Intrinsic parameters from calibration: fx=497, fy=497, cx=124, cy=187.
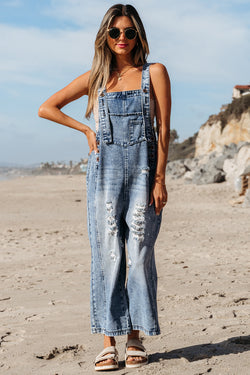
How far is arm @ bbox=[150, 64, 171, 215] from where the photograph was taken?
280 cm

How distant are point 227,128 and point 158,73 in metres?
30.7

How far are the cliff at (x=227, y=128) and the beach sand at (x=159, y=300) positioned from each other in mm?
21075

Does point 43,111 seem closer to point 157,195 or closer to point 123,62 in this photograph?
point 123,62

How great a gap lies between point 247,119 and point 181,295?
27.5 meters

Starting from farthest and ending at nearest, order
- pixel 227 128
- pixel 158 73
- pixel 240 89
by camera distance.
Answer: pixel 240 89, pixel 227 128, pixel 158 73

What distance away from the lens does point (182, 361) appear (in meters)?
2.97

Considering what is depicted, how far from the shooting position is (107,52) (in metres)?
2.91

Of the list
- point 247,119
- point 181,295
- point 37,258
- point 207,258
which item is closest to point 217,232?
point 207,258

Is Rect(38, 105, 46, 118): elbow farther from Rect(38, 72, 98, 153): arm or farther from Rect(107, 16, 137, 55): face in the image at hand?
Rect(107, 16, 137, 55): face

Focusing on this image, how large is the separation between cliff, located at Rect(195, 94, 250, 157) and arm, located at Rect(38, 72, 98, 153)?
26764mm

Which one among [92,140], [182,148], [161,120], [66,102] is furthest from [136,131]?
[182,148]

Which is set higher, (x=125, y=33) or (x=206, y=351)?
(x=125, y=33)

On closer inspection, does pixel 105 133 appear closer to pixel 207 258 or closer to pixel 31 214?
pixel 207 258

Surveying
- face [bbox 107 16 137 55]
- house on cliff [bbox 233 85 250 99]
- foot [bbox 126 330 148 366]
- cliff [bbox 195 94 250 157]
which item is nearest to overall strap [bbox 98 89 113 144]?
face [bbox 107 16 137 55]
